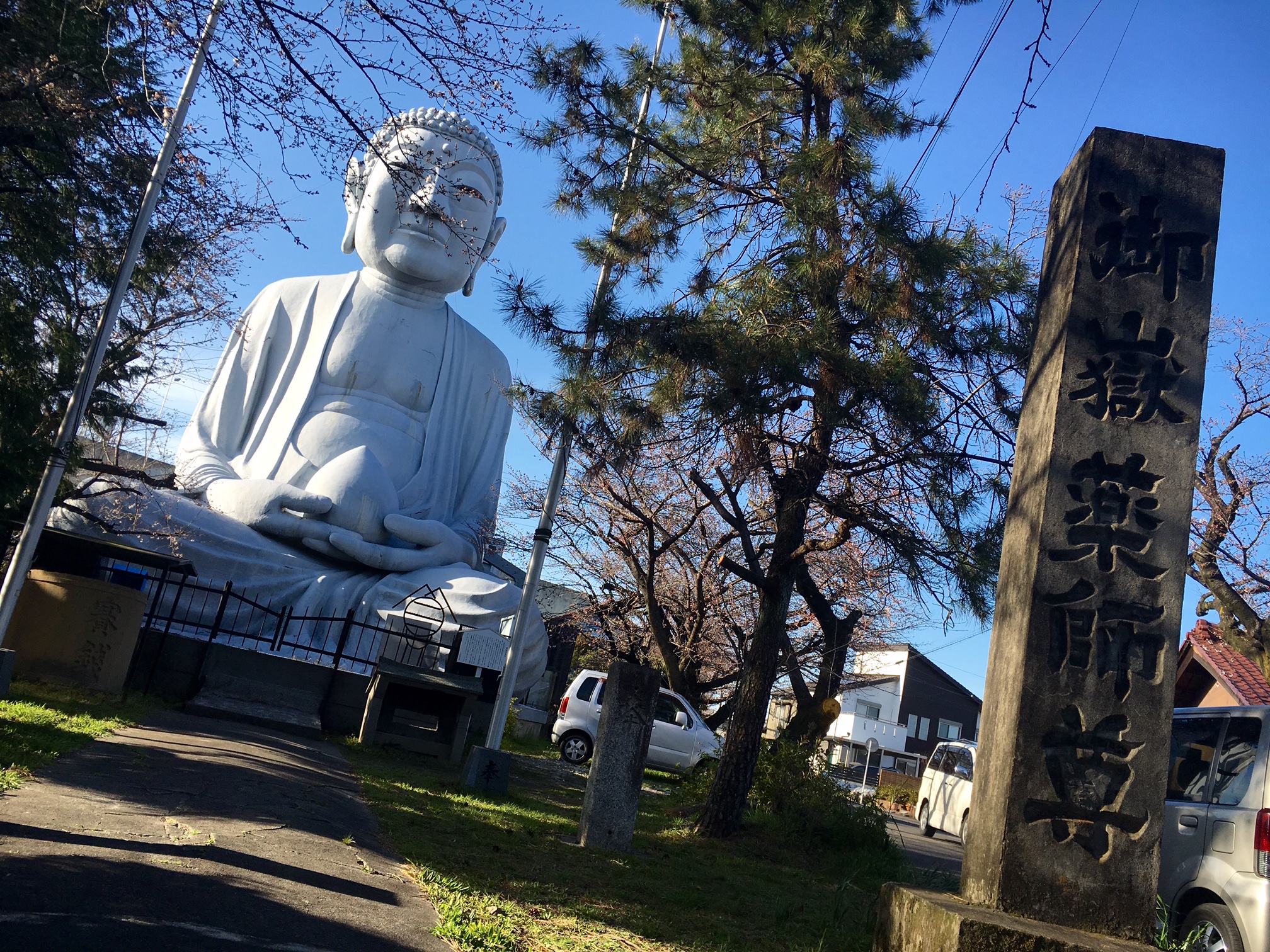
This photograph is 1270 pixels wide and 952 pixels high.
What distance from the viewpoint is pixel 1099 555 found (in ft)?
13.9

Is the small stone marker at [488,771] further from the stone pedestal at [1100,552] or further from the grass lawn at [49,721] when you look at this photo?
the stone pedestal at [1100,552]

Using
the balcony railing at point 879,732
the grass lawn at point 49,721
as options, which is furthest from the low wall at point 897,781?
the grass lawn at point 49,721

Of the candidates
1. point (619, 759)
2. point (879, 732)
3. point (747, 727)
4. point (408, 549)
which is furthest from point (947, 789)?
point (879, 732)

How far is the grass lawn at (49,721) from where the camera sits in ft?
18.4

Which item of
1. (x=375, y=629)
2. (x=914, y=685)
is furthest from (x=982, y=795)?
(x=914, y=685)

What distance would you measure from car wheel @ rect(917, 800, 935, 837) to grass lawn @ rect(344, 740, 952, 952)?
895 centimetres

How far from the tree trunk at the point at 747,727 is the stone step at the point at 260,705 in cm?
429

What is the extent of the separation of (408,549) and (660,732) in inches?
202

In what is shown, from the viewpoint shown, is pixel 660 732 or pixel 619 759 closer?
pixel 619 759

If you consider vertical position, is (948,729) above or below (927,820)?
above

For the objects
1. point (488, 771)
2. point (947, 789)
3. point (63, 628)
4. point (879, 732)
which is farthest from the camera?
point (879, 732)

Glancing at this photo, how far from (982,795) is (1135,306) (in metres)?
2.30

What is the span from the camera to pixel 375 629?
1171 cm

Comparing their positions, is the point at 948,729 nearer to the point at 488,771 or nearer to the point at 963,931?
the point at 488,771
